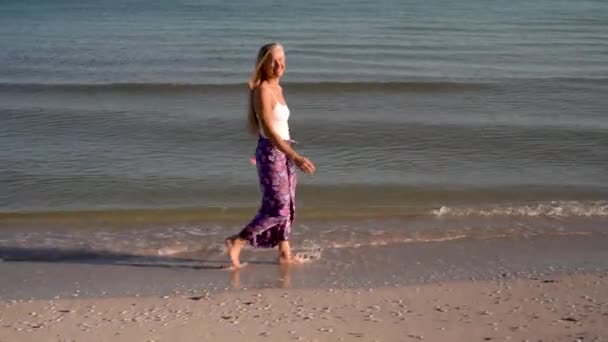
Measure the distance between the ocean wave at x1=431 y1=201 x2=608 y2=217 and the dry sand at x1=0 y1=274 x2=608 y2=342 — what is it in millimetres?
2061

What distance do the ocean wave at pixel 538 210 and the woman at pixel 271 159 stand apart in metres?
1.95

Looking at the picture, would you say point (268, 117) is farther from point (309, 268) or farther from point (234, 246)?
point (309, 268)

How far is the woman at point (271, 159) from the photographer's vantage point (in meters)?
5.85

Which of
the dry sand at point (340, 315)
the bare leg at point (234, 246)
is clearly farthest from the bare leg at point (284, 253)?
the dry sand at point (340, 315)

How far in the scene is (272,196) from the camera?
6156 millimetres

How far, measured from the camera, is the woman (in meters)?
5.85

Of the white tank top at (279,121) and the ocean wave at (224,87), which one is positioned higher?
the white tank top at (279,121)

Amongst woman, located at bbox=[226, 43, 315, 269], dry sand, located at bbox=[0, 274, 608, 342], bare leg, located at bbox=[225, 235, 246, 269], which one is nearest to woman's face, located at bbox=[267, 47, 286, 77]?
woman, located at bbox=[226, 43, 315, 269]

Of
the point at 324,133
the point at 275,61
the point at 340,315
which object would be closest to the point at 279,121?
the point at 275,61

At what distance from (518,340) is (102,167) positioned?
5546 mm

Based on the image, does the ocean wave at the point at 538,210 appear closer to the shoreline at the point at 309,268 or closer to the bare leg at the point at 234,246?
the shoreline at the point at 309,268

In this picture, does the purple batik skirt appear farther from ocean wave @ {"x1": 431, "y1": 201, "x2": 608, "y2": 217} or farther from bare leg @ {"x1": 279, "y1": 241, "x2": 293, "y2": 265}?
ocean wave @ {"x1": 431, "y1": 201, "x2": 608, "y2": 217}

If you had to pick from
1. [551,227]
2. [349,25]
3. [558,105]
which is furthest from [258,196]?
[349,25]

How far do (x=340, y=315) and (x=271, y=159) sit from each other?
4.09 ft
